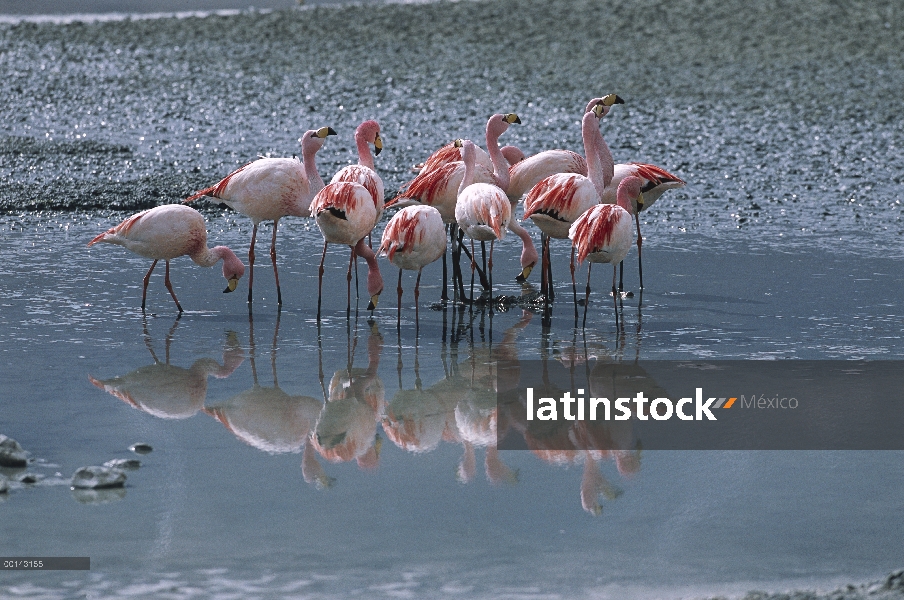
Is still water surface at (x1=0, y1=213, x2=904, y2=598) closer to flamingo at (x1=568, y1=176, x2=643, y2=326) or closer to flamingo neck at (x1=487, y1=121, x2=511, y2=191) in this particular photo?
flamingo at (x1=568, y1=176, x2=643, y2=326)

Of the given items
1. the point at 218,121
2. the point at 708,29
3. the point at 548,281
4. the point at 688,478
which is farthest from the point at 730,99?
the point at 688,478

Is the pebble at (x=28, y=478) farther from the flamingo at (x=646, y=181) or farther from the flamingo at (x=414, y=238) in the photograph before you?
the flamingo at (x=646, y=181)

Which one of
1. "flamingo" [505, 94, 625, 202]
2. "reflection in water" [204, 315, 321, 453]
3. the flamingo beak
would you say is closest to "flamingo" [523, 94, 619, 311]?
"flamingo" [505, 94, 625, 202]

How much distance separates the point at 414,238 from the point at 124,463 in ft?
9.45

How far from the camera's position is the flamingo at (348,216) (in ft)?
25.2

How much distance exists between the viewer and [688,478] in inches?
194

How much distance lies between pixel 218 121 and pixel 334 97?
1655 mm

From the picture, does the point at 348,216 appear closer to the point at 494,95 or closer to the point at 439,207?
the point at 439,207

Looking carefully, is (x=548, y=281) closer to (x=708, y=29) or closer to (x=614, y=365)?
(x=614, y=365)

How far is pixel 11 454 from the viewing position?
4941 mm

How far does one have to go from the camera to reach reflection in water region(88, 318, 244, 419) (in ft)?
19.2

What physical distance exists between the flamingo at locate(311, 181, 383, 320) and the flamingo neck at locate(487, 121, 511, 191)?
47.9 inches

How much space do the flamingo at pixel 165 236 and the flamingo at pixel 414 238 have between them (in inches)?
47.2

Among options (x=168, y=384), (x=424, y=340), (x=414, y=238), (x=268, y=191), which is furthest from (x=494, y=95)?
(x=168, y=384)
